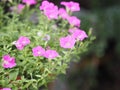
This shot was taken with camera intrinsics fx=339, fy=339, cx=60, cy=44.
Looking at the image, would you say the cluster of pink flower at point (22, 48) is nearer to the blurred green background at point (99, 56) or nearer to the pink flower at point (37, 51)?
the pink flower at point (37, 51)

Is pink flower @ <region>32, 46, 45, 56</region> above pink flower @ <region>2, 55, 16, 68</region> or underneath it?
above

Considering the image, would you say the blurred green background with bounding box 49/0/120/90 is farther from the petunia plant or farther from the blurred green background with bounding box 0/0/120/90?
the petunia plant

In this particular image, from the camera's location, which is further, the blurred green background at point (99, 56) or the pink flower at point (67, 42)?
the blurred green background at point (99, 56)

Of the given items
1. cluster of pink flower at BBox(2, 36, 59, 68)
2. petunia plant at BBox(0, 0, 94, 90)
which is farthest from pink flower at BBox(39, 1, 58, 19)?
cluster of pink flower at BBox(2, 36, 59, 68)

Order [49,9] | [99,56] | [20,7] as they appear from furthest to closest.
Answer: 1. [99,56]
2. [20,7]
3. [49,9]

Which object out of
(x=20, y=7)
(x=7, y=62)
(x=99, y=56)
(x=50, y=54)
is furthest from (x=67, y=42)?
(x=99, y=56)

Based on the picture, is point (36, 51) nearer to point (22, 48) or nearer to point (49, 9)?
point (22, 48)

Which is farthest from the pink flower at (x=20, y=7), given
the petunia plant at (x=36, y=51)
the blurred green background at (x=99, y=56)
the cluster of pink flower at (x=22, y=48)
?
the blurred green background at (x=99, y=56)

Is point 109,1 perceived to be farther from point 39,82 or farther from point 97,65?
point 39,82
